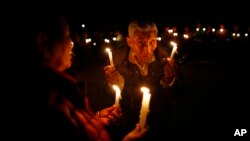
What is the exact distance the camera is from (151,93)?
3.46 meters

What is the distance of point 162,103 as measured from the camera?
3479 mm

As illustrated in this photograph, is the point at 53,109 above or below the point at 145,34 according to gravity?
below

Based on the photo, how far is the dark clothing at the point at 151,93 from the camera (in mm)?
3465

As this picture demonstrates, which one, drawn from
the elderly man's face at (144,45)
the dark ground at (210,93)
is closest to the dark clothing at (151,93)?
the elderly man's face at (144,45)

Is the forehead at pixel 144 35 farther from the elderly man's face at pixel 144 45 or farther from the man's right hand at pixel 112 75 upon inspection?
the man's right hand at pixel 112 75

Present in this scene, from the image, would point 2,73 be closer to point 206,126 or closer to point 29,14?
point 29,14

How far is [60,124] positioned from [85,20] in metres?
21.0

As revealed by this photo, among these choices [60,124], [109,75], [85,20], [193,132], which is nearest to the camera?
[60,124]

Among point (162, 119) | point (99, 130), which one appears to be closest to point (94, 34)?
point (162, 119)

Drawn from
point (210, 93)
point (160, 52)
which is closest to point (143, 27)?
point (160, 52)

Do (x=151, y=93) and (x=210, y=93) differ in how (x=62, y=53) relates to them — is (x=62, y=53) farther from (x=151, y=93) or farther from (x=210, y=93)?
(x=210, y=93)

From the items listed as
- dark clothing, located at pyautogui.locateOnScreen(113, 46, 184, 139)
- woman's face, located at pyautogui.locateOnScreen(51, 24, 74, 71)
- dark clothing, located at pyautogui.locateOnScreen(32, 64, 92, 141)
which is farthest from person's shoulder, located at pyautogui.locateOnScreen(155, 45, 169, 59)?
dark clothing, located at pyautogui.locateOnScreen(32, 64, 92, 141)

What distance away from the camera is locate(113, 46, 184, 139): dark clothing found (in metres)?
3.46

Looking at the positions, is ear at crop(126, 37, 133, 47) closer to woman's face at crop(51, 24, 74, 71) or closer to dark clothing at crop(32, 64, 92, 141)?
woman's face at crop(51, 24, 74, 71)
